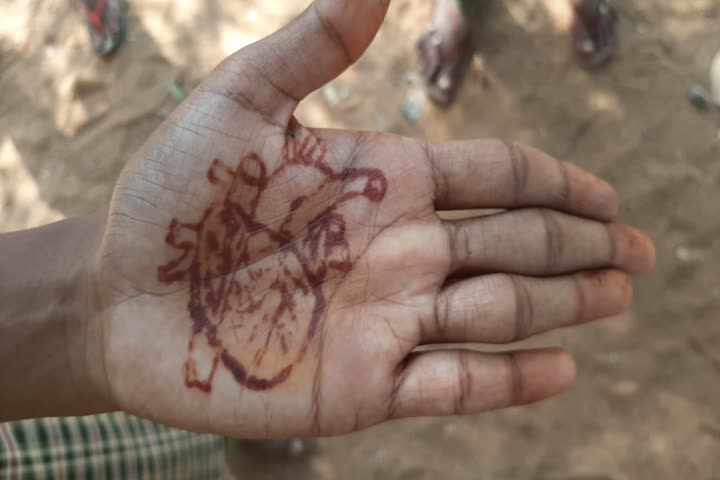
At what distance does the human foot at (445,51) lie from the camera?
8.33 feet

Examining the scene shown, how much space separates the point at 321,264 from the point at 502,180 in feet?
1.67

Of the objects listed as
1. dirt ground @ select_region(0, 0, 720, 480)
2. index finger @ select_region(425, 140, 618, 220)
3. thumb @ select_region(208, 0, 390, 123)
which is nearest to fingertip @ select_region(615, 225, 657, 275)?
index finger @ select_region(425, 140, 618, 220)

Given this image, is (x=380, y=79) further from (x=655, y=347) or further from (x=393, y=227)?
(x=655, y=347)

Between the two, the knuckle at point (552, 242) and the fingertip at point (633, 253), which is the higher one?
the knuckle at point (552, 242)

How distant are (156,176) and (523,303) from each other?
0.92 m

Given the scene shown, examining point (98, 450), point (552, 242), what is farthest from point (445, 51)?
point (98, 450)

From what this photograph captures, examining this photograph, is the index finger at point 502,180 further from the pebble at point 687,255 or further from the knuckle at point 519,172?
the pebble at point 687,255

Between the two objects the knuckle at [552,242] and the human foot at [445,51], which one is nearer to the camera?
the knuckle at [552,242]

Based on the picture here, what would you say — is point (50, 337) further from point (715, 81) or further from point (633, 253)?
point (715, 81)

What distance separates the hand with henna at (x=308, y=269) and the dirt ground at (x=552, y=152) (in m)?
0.76

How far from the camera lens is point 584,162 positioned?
2387mm

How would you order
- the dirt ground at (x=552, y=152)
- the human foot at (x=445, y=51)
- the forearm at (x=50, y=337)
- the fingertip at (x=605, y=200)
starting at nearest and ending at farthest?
1. the forearm at (x=50, y=337)
2. the fingertip at (x=605, y=200)
3. the dirt ground at (x=552, y=152)
4. the human foot at (x=445, y=51)

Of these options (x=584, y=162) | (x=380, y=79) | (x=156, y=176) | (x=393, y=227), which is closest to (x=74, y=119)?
(x=380, y=79)

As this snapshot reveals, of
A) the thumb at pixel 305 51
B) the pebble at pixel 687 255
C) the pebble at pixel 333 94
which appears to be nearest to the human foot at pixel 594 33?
the pebble at pixel 687 255
